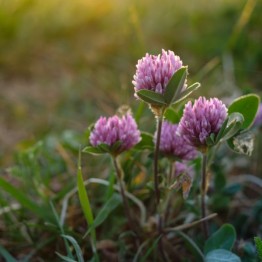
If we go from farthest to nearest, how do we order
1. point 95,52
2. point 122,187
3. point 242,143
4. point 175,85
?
point 95,52
point 122,187
point 242,143
point 175,85

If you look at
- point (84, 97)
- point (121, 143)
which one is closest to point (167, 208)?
point (121, 143)

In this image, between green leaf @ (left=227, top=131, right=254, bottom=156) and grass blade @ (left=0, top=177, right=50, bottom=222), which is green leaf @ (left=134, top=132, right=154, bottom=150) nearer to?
green leaf @ (left=227, top=131, right=254, bottom=156)

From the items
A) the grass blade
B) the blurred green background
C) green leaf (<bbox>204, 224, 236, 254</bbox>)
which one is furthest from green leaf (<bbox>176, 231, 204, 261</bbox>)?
the blurred green background

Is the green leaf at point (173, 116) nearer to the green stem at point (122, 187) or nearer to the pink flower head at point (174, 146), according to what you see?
the pink flower head at point (174, 146)

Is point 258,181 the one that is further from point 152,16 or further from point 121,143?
point 152,16

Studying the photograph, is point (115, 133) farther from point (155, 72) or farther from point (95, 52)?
point (95, 52)

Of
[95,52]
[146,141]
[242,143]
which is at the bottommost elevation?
[242,143]

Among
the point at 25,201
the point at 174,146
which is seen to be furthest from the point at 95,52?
the point at 174,146
